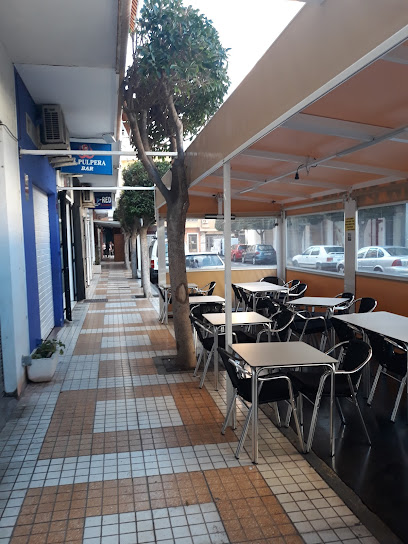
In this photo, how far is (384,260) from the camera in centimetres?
689

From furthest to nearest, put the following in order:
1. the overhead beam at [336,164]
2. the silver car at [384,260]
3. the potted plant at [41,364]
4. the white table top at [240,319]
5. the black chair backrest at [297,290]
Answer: the black chair backrest at [297,290] → the silver car at [384,260] → the potted plant at [41,364] → the white table top at [240,319] → the overhead beam at [336,164]

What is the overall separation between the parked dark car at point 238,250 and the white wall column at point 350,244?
3.66m

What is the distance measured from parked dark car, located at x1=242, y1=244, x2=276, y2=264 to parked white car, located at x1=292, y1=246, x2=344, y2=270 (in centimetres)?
91

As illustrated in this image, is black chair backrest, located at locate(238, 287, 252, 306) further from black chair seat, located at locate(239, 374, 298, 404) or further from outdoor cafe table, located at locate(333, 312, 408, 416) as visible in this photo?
black chair seat, located at locate(239, 374, 298, 404)

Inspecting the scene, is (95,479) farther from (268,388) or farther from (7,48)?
(7,48)

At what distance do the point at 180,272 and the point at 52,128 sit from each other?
2.91 m

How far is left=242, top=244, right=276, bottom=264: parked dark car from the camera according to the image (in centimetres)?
1121

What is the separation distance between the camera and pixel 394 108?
363 centimetres

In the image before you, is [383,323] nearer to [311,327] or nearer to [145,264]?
[311,327]

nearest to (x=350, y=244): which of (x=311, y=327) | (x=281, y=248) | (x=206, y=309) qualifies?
(x=311, y=327)

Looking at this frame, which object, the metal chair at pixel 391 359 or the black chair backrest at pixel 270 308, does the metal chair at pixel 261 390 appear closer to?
the metal chair at pixel 391 359

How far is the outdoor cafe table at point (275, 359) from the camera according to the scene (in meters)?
3.50

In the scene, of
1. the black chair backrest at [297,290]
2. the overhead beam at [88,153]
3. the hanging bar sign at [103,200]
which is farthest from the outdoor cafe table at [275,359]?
the hanging bar sign at [103,200]

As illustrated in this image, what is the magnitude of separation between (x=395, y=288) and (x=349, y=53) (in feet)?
16.7
